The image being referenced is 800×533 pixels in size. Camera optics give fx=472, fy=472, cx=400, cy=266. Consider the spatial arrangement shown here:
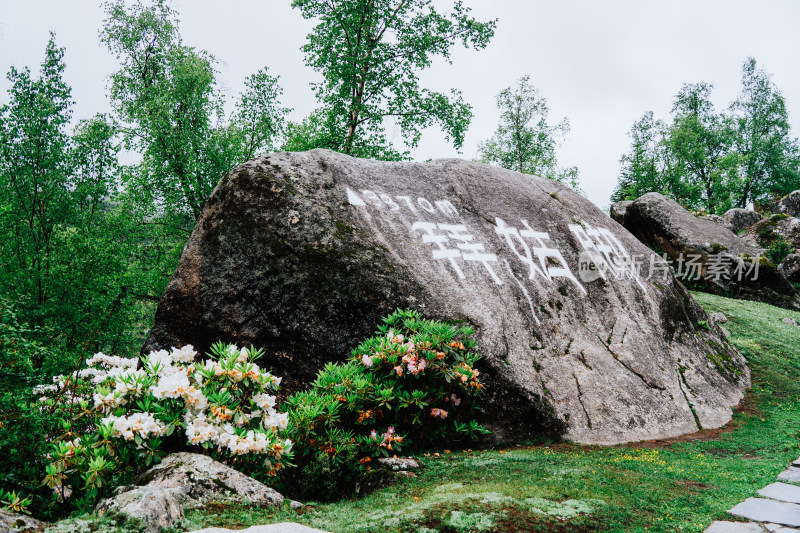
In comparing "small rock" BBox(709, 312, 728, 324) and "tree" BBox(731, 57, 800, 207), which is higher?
"tree" BBox(731, 57, 800, 207)

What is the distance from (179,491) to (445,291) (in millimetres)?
5452

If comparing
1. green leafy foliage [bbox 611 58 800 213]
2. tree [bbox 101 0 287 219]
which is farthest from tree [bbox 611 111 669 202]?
tree [bbox 101 0 287 219]

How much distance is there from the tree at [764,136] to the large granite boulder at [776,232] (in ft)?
64.7

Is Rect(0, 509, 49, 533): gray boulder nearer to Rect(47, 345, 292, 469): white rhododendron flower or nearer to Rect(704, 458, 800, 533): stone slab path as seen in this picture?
Rect(47, 345, 292, 469): white rhododendron flower

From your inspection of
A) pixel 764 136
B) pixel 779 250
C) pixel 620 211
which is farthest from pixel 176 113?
pixel 764 136

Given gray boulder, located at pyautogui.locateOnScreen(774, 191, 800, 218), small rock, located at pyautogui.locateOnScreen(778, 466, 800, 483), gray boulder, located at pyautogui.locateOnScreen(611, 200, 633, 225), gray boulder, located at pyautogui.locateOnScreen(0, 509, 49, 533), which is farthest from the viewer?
gray boulder, located at pyautogui.locateOnScreen(774, 191, 800, 218)

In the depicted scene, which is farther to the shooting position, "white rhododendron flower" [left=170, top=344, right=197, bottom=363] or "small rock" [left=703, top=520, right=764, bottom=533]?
"white rhododendron flower" [left=170, top=344, right=197, bottom=363]

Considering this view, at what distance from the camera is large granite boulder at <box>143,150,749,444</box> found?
7676 mm

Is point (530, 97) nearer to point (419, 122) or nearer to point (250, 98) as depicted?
point (419, 122)

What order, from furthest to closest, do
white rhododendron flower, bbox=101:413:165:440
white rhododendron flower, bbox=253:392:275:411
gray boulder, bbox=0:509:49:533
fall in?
white rhododendron flower, bbox=253:392:275:411 → white rhododendron flower, bbox=101:413:165:440 → gray boulder, bbox=0:509:49:533

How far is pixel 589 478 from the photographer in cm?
556

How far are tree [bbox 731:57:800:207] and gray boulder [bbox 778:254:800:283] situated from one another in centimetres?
2213

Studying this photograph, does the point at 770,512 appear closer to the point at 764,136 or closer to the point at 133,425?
the point at 133,425

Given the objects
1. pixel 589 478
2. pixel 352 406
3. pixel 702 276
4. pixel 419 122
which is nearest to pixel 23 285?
pixel 352 406
